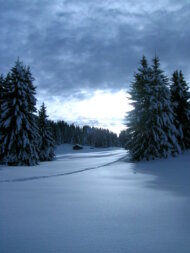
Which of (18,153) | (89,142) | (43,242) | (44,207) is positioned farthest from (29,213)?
(89,142)

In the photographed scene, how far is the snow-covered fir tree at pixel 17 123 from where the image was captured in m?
21.5

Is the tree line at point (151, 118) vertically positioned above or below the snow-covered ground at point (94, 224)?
above

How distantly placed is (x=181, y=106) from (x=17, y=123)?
21.5 metres

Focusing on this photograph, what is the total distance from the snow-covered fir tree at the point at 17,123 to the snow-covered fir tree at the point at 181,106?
19.0m

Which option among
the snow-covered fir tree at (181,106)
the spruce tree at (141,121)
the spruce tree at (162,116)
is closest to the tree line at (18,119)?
the spruce tree at (141,121)

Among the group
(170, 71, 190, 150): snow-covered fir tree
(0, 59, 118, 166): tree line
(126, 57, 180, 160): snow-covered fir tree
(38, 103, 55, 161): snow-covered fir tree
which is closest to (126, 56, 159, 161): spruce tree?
(126, 57, 180, 160): snow-covered fir tree

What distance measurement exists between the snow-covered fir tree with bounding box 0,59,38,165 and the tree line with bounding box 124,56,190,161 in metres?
11.6

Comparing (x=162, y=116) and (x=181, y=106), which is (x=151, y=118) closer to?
(x=162, y=116)

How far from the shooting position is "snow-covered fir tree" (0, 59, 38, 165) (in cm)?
2153

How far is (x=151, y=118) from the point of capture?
880 inches

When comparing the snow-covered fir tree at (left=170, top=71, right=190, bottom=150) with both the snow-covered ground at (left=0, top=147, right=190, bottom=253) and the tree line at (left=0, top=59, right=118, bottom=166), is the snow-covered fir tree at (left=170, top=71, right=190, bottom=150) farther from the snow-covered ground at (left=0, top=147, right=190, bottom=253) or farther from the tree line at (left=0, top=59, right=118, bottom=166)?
the snow-covered ground at (left=0, top=147, right=190, bottom=253)

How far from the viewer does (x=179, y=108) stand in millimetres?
27234

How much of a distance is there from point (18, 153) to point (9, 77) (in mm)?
8954

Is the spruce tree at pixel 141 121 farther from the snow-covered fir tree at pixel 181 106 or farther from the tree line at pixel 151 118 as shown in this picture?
the snow-covered fir tree at pixel 181 106
